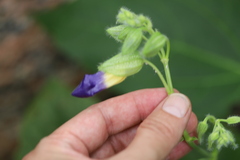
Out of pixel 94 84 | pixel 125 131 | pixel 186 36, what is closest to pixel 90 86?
pixel 94 84

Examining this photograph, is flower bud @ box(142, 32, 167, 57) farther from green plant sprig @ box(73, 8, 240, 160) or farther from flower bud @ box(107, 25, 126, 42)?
flower bud @ box(107, 25, 126, 42)

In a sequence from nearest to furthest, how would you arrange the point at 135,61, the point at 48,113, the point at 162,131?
the point at 162,131, the point at 135,61, the point at 48,113

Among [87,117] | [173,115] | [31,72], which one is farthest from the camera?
[31,72]

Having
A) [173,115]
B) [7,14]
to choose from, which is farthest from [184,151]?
[7,14]

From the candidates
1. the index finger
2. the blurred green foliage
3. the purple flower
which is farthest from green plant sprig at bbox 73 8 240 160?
the blurred green foliage

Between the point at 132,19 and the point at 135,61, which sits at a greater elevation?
the point at 132,19

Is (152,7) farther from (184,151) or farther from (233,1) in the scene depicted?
(184,151)

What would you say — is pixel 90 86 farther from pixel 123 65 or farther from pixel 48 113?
pixel 48 113
